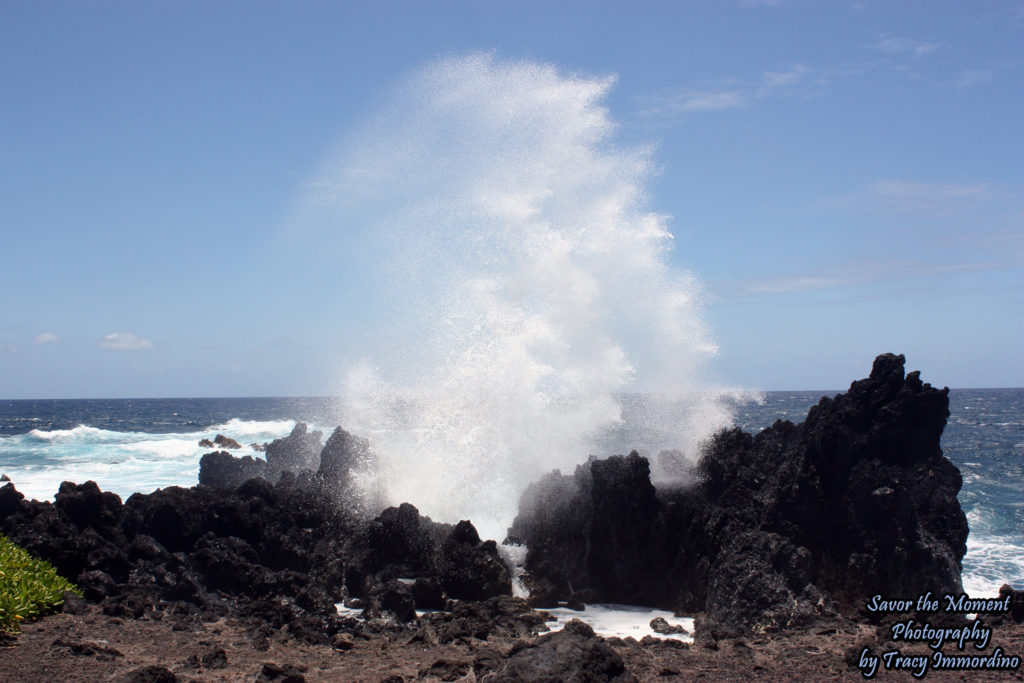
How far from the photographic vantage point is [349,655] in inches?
436

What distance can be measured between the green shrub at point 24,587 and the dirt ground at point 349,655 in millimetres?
213

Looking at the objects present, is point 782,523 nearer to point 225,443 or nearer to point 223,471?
point 223,471

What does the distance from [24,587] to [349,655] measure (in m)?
4.67

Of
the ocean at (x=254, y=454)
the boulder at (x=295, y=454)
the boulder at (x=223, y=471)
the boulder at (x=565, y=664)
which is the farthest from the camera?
the boulder at (x=295, y=454)

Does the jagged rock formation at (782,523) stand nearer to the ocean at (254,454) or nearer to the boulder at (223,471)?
the ocean at (254,454)

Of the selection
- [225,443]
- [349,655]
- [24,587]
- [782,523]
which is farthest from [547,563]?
[225,443]

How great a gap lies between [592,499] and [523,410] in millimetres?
6504

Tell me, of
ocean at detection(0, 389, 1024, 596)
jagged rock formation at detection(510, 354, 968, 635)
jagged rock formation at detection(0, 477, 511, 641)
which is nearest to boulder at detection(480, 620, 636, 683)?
jagged rock formation at detection(0, 477, 511, 641)

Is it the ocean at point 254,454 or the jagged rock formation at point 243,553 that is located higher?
the jagged rock formation at point 243,553

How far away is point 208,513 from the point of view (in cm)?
1675

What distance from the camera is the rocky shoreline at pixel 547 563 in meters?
10.8

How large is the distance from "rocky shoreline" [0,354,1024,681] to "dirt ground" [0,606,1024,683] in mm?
48

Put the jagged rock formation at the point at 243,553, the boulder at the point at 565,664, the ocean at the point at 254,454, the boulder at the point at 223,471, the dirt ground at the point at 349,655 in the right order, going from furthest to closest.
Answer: the boulder at the point at 223,471 < the ocean at the point at 254,454 < the jagged rock formation at the point at 243,553 < the dirt ground at the point at 349,655 < the boulder at the point at 565,664

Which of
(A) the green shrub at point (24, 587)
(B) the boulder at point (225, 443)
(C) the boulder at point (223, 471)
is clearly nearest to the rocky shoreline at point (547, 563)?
(A) the green shrub at point (24, 587)
